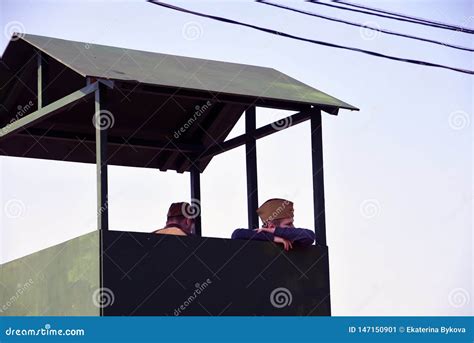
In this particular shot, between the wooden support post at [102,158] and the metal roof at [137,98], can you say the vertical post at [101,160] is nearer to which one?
the wooden support post at [102,158]

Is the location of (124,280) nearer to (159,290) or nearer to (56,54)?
(159,290)

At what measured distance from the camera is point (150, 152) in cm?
1902

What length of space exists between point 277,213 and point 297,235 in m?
0.34

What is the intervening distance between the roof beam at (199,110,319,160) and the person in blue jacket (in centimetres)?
124

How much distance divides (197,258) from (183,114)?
11.7 ft

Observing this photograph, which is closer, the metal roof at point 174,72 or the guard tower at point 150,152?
the guard tower at point 150,152

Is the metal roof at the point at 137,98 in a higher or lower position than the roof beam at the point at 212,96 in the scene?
higher

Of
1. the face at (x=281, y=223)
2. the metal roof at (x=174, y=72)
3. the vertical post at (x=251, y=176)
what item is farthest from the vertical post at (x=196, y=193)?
the face at (x=281, y=223)

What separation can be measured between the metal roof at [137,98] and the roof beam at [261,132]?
0.09 metres

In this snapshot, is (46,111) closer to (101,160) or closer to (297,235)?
(101,160)

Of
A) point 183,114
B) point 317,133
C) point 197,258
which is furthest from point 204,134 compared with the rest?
point 197,258

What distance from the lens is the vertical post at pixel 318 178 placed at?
16562mm

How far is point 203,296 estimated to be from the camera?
1564 cm

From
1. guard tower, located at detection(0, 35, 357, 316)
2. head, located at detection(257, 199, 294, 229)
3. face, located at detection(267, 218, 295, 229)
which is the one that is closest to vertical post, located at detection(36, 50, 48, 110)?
guard tower, located at detection(0, 35, 357, 316)
